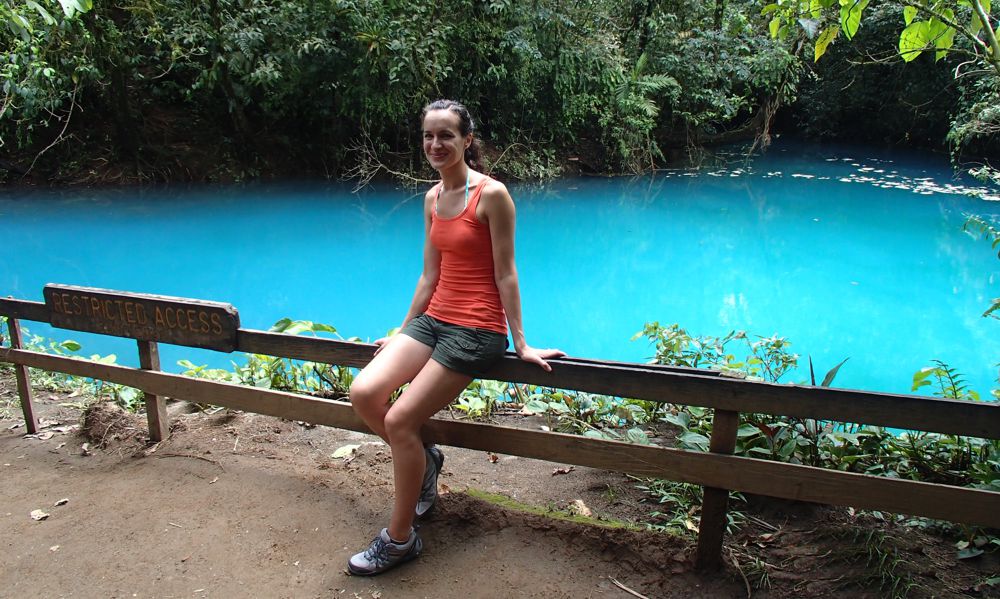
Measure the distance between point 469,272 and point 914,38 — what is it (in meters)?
1.57

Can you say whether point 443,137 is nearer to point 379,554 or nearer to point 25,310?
point 379,554

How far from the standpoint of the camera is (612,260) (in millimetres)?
8891

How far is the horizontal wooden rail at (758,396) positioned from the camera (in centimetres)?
178

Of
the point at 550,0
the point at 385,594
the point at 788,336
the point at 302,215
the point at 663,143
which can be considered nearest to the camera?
the point at 385,594

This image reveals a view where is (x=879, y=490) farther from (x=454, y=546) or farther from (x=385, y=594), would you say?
(x=385, y=594)

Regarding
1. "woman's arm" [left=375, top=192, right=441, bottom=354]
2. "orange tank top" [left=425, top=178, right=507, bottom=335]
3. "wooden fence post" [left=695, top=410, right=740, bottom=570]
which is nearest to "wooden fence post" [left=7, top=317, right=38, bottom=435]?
"woman's arm" [left=375, top=192, right=441, bottom=354]

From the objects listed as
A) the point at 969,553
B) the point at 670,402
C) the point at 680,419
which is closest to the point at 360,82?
the point at 680,419

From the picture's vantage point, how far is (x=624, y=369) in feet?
6.64

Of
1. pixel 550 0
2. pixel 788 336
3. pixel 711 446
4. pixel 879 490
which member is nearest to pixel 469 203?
pixel 711 446

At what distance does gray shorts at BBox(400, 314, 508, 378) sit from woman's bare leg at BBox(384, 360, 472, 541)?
3 centimetres

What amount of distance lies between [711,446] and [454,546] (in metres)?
0.82

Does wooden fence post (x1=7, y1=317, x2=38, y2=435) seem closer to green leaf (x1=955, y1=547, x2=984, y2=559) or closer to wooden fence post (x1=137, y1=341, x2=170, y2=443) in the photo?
wooden fence post (x1=137, y1=341, x2=170, y2=443)

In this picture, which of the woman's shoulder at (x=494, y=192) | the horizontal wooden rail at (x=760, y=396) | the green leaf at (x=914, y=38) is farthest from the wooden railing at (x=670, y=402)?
the green leaf at (x=914, y=38)

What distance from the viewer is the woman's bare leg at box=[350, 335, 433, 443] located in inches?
80.3
